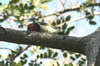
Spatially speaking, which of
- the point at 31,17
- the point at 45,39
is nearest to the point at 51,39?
the point at 45,39

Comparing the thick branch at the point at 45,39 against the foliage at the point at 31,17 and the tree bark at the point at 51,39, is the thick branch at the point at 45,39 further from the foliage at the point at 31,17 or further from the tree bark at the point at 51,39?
the foliage at the point at 31,17

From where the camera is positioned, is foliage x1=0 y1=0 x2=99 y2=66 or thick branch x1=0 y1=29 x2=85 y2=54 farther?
foliage x1=0 y1=0 x2=99 y2=66

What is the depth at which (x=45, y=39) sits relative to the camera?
167cm

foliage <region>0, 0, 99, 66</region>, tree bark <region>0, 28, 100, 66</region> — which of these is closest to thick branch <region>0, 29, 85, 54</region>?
tree bark <region>0, 28, 100, 66</region>

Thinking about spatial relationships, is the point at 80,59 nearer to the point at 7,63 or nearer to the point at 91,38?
the point at 7,63

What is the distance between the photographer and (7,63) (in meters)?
2.29

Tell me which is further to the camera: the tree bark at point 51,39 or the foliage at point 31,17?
the foliage at point 31,17

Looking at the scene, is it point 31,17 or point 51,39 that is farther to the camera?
point 31,17

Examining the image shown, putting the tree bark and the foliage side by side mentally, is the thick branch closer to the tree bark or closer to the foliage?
the tree bark

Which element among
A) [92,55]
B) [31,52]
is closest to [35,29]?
[92,55]

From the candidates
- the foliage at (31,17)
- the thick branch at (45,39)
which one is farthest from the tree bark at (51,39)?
the foliage at (31,17)

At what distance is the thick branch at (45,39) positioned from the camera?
65.0 inches

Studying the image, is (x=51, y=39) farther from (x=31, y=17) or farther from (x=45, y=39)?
(x=31, y=17)

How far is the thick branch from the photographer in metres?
1.65
